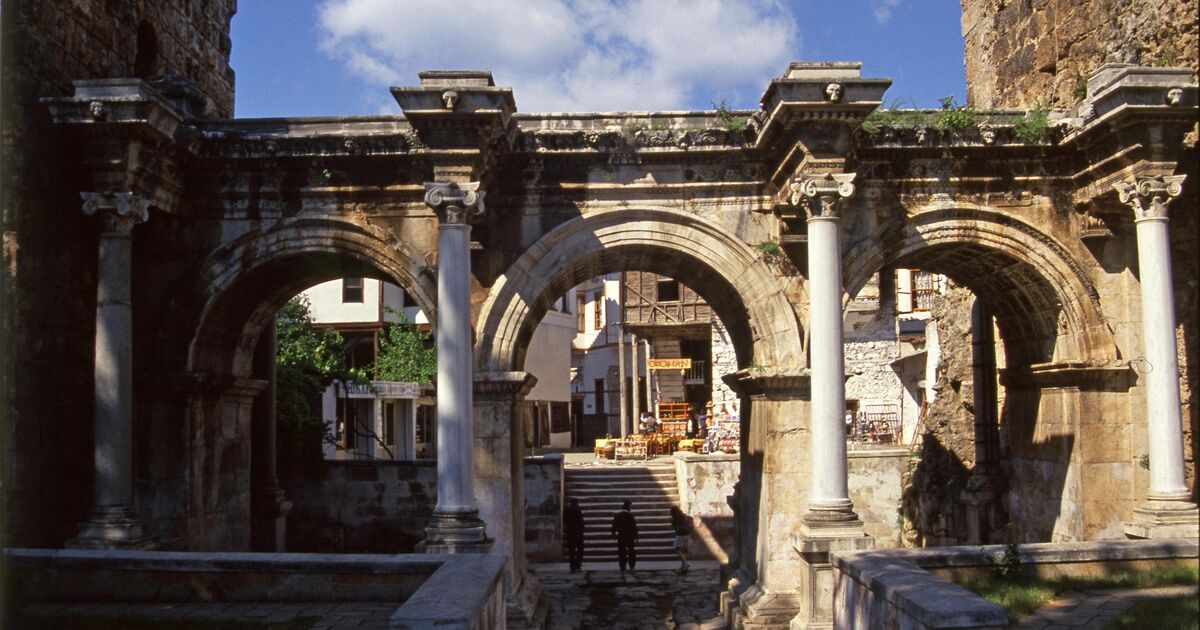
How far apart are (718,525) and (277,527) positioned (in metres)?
8.70

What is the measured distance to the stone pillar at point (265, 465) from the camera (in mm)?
15242

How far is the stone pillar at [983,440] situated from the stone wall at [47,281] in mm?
11118

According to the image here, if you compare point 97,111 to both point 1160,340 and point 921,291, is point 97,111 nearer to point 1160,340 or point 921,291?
point 1160,340

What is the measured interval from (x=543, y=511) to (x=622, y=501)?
2.31 metres

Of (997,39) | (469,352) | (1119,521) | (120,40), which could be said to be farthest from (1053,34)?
(120,40)

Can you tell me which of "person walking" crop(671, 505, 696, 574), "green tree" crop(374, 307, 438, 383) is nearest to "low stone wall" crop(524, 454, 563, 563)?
"person walking" crop(671, 505, 696, 574)

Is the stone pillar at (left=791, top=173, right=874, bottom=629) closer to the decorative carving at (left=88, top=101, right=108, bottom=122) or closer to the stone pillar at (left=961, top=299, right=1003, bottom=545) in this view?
the stone pillar at (left=961, top=299, right=1003, bottom=545)

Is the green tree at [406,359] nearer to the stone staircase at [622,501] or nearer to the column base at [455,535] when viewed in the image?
the stone staircase at [622,501]

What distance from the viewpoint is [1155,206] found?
34.6 feet

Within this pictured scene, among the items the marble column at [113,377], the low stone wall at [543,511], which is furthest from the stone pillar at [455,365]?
the low stone wall at [543,511]

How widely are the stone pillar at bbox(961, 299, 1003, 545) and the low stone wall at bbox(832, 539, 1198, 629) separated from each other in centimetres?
617

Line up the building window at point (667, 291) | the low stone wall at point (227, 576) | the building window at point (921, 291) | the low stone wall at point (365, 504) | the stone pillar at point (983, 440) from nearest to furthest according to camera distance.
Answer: the low stone wall at point (227, 576)
the stone pillar at point (983, 440)
the low stone wall at point (365, 504)
the building window at point (921, 291)
the building window at point (667, 291)

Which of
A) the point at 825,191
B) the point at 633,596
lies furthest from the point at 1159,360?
the point at 633,596

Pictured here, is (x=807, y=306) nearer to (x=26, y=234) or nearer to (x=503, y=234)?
(x=503, y=234)
